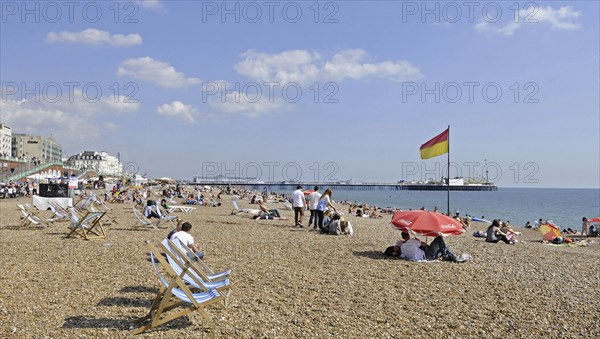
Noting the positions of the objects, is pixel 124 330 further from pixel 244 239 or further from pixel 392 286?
pixel 244 239

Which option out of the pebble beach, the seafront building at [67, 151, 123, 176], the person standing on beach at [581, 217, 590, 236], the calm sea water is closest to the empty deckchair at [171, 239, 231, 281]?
the pebble beach

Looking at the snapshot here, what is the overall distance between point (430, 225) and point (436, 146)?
413 inches

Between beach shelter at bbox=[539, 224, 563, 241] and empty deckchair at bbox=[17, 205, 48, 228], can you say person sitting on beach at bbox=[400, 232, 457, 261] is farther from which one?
empty deckchair at bbox=[17, 205, 48, 228]

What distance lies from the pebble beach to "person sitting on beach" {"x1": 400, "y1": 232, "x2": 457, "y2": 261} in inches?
11.6

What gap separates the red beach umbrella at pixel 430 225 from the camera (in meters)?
8.38

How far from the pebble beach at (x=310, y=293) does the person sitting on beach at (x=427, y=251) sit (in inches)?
11.6

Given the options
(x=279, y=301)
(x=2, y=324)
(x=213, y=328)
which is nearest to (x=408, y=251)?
(x=279, y=301)

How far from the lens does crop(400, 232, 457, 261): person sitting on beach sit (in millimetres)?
8578

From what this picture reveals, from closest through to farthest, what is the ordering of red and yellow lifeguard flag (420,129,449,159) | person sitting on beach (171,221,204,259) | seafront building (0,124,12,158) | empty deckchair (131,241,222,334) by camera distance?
1. empty deckchair (131,241,222,334)
2. person sitting on beach (171,221,204,259)
3. red and yellow lifeguard flag (420,129,449,159)
4. seafront building (0,124,12,158)

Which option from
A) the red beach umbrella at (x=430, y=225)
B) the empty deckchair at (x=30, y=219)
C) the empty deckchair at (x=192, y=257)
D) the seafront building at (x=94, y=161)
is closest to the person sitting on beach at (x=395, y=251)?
the red beach umbrella at (x=430, y=225)

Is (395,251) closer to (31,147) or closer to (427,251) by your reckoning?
(427,251)

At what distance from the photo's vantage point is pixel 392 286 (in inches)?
252

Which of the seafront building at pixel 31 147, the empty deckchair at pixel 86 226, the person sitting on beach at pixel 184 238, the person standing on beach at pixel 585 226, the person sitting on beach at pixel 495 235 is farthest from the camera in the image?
the seafront building at pixel 31 147

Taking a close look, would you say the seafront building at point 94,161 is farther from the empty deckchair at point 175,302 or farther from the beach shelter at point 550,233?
the empty deckchair at point 175,302
